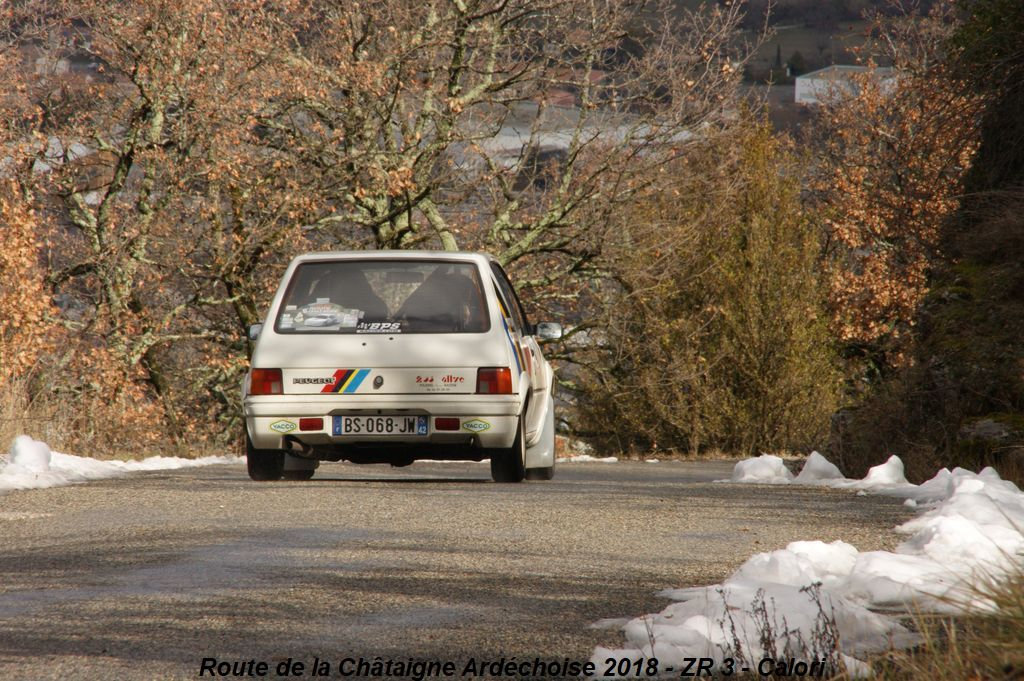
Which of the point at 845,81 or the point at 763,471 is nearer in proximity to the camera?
the point at 763,471

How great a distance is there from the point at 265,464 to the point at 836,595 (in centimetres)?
809

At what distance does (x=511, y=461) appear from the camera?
41.3ft

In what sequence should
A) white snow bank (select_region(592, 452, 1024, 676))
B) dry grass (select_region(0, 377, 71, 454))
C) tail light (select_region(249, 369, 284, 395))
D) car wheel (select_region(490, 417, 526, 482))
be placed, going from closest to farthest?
white snow bank (select_region(592, 452, 1024, 676)), tail light (select_region(249, 369, 284, 395)), car wheel (select_region(490, 417, 526, 482)), dry grass (select_region(0, 377, 71, 454))

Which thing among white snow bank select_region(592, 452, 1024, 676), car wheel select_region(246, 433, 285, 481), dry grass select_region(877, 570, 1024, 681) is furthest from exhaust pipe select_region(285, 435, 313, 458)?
dry grass select_region(877, 570, 1024, 681)

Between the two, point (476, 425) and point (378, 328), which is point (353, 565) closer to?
point (476, 425)

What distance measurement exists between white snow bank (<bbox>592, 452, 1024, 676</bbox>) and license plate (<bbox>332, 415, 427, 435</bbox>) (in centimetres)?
435

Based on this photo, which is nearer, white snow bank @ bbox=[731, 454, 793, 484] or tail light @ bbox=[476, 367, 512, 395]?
tail light @ bbox=[476, 367, 512, 395]

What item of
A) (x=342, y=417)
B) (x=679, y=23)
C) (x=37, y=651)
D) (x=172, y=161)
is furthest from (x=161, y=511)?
(x=679, y=23)

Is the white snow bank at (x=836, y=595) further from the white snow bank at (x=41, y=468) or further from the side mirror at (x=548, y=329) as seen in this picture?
the white snow bank at (x=41, y=468)

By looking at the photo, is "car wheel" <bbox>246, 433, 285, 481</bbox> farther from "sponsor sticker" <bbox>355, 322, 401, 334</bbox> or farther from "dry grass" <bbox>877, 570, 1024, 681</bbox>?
"dry grass" <bbox>877, 570, 1024, 681</bbox>

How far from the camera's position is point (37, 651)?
16.4ft

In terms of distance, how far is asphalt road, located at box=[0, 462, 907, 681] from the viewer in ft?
16.8

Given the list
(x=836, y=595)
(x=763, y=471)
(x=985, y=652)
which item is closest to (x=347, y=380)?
(x=763, y=471)

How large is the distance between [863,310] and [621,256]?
1189 cm
